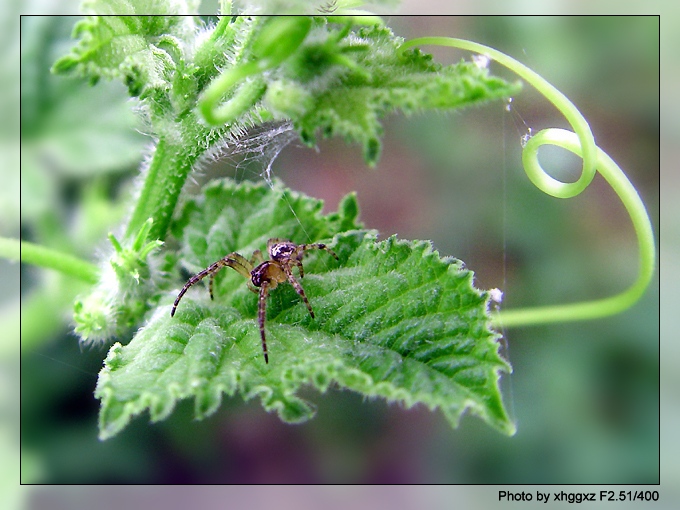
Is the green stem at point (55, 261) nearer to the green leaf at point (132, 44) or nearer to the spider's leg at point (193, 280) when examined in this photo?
the spider's leg at point (193, 280)

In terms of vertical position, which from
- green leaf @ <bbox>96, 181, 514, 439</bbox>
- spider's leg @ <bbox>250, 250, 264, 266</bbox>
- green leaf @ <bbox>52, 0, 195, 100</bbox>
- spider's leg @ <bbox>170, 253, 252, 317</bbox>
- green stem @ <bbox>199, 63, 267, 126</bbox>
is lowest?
green leaf @ <bbox>96, 181, 514, 439</bbox>

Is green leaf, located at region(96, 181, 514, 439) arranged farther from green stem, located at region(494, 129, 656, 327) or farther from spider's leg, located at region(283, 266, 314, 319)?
green stem, located at region(494, 129, 656, 327)

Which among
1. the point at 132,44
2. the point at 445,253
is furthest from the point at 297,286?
the point at 445,253

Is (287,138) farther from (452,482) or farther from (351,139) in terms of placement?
(452,482)

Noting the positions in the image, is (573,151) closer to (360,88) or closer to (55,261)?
(360,88)

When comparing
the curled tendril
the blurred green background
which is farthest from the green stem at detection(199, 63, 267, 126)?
the blurred green background

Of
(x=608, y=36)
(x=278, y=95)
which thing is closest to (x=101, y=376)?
(x=278, y=95)
